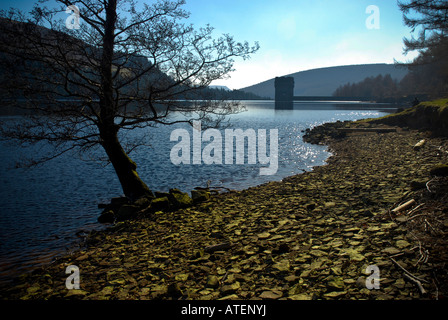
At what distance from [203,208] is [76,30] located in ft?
28.5

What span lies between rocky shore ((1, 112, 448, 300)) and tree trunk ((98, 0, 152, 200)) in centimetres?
317

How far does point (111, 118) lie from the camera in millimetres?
12344

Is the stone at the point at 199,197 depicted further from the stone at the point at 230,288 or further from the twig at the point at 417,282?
the twig at the point at 417,282

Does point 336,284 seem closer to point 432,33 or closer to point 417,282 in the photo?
point 417,282

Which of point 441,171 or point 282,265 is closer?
point 282,265

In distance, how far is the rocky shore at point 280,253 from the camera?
17.1 ft

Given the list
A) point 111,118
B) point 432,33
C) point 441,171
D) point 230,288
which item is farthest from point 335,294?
point 432,33

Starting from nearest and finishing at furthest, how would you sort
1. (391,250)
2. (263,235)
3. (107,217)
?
(391,250) < (263,235) < (107,217)

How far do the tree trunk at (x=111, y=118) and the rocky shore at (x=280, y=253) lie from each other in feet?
10.4

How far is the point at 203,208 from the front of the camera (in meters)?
12.3

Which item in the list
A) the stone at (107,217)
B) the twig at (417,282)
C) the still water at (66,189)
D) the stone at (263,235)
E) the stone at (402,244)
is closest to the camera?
the twig at (417,282)

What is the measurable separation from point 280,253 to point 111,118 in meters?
9.27

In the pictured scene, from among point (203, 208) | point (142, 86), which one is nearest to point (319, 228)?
point (203, 208)

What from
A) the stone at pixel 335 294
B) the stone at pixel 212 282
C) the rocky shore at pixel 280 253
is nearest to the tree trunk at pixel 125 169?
the rocky shore at pixel 280 253
